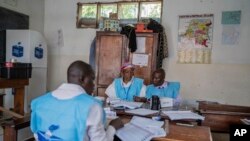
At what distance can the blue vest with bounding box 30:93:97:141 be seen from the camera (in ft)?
3.81

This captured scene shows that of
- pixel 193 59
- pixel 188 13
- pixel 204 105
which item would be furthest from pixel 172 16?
pixel 204 105

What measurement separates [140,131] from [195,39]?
312 cm

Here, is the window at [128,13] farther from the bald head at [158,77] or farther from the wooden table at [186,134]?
the wooden table at [186,134]

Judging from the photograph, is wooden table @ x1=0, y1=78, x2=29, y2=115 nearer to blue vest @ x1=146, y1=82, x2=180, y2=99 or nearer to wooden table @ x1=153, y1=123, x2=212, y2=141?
blue vest @ x1=146, y1=82, x2=180, y2=99

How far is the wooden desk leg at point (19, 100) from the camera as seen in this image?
8.27ft

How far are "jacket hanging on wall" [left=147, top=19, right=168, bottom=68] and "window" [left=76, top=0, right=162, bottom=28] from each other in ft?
0.92

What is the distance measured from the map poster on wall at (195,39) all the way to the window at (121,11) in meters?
0.52

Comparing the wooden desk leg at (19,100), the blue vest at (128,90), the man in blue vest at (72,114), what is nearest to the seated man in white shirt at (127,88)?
the blue vest at (128,90)

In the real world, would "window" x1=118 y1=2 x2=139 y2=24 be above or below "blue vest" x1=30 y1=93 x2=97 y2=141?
above

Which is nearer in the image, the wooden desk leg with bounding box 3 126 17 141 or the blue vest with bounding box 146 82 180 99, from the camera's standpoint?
the wooden desk leg with bounding box 3 126 17 141

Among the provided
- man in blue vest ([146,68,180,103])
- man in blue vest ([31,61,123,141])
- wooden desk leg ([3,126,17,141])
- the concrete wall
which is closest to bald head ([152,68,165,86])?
man in blue vest ([146,68,180,103])

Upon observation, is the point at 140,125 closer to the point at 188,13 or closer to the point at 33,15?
the point at 188,13

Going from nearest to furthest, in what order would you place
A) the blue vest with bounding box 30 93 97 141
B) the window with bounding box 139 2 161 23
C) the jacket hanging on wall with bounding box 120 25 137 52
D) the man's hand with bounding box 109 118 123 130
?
the blue vest with bounding box 30 93 97 141
the man's hand with bounding box 109 118 123 130
the jacket hanging on wall with bounding box 120 25 137 52
the window with bounding box 139 2 161 23

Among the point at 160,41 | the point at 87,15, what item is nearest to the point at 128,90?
the point at 160,41
